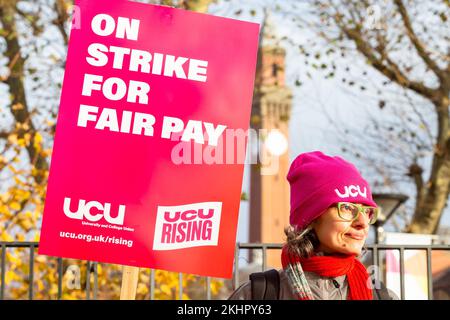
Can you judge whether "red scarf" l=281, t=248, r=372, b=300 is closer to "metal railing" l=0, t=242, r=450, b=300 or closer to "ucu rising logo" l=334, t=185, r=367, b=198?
"ucu rising logo" l=334, t=185, r=367, b=198

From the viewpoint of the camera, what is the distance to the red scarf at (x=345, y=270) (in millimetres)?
2764

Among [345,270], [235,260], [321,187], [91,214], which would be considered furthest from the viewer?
[235,260]

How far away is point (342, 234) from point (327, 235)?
0.05 metres

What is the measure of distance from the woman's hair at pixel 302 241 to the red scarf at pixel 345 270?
0.04 metres

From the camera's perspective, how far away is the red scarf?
2.76 meters

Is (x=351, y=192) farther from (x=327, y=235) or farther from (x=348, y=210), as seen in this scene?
(x=327, y=235)

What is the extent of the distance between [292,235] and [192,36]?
1.89 m

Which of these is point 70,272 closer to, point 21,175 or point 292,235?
point 21,175

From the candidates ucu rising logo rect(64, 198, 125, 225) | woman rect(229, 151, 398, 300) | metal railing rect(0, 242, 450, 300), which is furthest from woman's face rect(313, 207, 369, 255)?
metal railing rect(0, 242, 450, 300)

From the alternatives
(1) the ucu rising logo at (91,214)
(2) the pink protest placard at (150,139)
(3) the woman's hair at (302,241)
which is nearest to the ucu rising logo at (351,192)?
(3) the woman's hair at (302,241)

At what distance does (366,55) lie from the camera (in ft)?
45.6

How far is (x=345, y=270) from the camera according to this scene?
280 cm

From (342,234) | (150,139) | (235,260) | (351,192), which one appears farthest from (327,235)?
(235,260)
